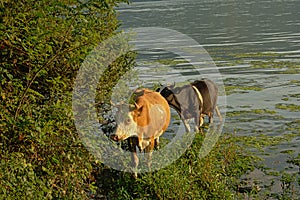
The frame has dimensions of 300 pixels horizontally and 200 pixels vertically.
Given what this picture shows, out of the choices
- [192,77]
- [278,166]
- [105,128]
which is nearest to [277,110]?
[278,166]

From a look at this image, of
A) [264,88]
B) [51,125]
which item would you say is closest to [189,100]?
[51,125]

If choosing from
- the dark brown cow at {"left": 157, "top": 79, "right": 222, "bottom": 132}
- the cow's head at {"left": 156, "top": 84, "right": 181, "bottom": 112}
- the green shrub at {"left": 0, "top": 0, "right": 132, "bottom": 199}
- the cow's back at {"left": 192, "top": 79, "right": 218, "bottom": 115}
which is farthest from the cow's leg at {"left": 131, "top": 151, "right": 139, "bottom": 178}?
the cow's back at {"left": 192, "top": 79, "right": 218, "bottom": 115}

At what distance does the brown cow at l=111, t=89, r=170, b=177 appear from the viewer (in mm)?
8859

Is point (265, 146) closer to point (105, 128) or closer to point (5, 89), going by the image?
point (105, 128)

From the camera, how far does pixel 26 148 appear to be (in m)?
7.19

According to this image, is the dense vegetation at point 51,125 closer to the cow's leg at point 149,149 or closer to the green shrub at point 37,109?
the green shrub at point 37,109

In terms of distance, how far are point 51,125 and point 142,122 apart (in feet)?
9.13

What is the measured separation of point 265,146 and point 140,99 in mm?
4932

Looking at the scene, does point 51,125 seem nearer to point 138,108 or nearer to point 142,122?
point 138,108

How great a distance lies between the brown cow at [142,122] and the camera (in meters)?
8.86

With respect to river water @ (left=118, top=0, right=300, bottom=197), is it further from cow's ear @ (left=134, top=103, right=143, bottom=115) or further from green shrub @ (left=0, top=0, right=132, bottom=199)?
green shrub @ (left=0, top=0, right=132, bottom=199)

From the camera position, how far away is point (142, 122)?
9430mm

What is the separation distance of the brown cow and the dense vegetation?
649 mm

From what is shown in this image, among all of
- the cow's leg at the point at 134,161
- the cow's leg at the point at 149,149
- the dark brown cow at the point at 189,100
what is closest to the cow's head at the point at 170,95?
the dark brown cow at the point at 189,100
